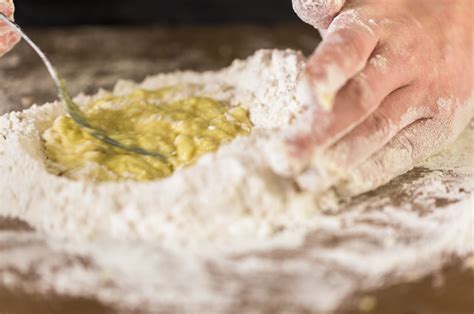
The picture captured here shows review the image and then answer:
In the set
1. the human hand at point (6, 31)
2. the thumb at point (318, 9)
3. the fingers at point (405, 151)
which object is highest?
the thumb at point (318, 9)

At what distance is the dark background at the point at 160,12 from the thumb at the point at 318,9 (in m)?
0.80

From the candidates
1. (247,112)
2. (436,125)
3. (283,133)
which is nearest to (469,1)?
(436,125)

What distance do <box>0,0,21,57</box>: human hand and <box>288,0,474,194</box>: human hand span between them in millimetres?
538

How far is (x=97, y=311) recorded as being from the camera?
0.83 metres

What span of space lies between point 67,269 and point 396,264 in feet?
1.48

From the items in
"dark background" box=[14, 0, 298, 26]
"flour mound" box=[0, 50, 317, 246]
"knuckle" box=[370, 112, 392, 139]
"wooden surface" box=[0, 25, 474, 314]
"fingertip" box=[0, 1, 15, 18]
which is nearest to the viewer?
"flour mound" box=[0, 50, 317, 246]

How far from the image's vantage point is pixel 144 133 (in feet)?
3.84

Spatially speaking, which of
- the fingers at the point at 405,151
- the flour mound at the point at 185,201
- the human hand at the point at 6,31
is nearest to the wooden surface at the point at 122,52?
the human hand at the point at 6,31

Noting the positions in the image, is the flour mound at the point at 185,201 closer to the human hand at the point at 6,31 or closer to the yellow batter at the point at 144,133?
the yellow batter at the point at 144,133

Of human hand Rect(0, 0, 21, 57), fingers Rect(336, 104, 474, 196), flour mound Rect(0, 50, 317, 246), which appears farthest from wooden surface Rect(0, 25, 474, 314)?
fingers Rect(336, 104, 474, 196)

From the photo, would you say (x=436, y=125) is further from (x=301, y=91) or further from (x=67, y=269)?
(x=67, y=269)

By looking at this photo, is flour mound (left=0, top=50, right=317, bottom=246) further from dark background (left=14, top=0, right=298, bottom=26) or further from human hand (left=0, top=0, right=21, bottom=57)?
dark background (left=14, top=0, right=298, bottom=26)

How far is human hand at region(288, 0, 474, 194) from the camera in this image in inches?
36.8

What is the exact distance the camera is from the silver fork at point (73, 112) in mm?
1101
